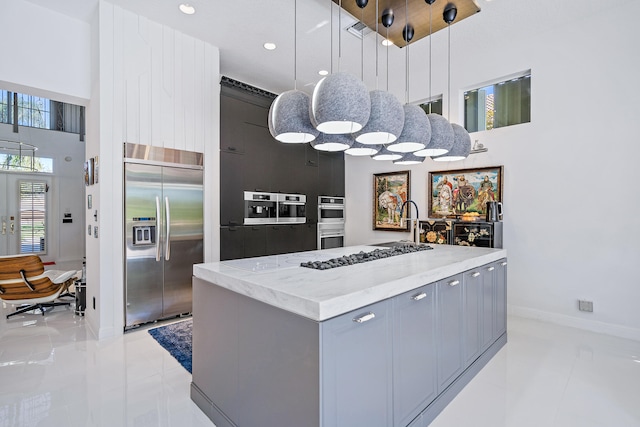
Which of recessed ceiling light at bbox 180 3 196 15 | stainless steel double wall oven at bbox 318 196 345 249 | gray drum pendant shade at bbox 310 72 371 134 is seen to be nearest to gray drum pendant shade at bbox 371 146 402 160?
gray drum pendant shade at bbox 310 72 371 134

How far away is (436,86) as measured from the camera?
Answer: 180 inches

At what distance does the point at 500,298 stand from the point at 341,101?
243 centimetres

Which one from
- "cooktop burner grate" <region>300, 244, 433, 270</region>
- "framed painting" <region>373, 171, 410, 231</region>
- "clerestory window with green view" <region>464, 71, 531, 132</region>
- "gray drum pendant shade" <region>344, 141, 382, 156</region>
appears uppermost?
"clerestory window with green view" <region>464, 71, 531, 132</region>

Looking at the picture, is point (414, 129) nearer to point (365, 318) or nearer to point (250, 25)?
point (365, 318)

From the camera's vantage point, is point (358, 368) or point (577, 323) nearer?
point (358, 368)

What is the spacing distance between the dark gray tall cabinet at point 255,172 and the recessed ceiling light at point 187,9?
993 millimetres

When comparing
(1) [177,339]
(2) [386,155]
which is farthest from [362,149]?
(1) [177,339]

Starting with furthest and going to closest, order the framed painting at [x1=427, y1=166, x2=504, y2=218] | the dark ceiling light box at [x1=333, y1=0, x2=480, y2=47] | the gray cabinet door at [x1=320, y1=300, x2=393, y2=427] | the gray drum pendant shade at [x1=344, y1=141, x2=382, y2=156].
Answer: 1. the framed painting at [x1=427, y1=166, x2=504, y2=218]
2. the dark ceiling light box at [x1=333, y1=0, x2=480, y2=47]
3. the gray drum pendant shade at [x1=344, y1=141, x2=382, y2=156]
4. the gray cabinet door at [x1=320, y1=300, x2=393, y2=427]

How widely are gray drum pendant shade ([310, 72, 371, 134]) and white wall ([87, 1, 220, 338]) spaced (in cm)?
262

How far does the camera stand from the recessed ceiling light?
3.20m

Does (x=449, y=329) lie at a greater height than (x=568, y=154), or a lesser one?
lesser

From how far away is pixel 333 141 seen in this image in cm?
219

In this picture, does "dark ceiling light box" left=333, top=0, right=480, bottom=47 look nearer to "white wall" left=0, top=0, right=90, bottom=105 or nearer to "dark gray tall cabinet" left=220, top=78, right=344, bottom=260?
"dark gray tall cabinet" left=220, top=78, right=344, bottom=260

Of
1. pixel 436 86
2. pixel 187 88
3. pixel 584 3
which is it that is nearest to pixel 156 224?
pixel 187 88
